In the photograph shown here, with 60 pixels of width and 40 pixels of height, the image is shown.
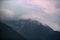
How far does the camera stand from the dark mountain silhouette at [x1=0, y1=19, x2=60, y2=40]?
81.6 inches

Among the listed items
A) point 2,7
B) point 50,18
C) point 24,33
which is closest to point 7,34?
point 24,33

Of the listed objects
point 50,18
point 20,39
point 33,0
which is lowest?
point 20,39

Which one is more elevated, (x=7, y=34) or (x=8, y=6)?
(x=8, y=6)

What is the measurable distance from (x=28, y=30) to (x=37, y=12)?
291 millimetres

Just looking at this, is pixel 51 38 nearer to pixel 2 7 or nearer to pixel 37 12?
pixel 37 12

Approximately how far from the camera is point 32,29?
82.0 inches

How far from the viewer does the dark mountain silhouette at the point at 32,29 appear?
207 cm

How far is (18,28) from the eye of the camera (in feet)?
→ 6.81

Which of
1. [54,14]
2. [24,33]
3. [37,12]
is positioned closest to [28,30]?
[24,33]

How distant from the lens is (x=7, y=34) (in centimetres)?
206

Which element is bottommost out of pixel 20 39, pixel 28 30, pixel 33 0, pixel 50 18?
pixel 20 39

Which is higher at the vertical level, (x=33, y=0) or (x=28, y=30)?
(x=33, y=0)

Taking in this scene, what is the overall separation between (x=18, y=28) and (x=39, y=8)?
420 mm

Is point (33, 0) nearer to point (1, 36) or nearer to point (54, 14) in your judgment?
point (54, 14)
